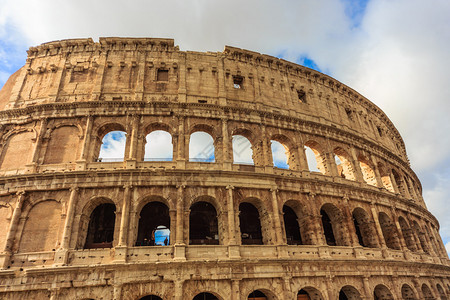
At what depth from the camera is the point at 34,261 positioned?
12.0 meters

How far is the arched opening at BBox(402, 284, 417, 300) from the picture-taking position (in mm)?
16830

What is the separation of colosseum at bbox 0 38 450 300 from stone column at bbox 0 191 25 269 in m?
0.08

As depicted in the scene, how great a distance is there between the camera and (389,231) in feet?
61.4

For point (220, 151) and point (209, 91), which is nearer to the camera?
point (220, 151)

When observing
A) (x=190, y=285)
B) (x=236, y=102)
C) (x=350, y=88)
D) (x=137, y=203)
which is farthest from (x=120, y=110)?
(x=350, y=88)

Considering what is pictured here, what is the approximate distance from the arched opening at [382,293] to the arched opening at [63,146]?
19.4 metres

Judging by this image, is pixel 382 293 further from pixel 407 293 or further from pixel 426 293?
pixel 426 293

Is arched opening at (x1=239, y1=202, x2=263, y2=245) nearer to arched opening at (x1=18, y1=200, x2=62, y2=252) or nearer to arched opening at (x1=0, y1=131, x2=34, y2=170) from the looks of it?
arched opening at (x1=18, y1=200, x2=62, y2=252)

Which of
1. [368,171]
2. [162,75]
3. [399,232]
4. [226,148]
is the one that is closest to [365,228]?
[399,232]

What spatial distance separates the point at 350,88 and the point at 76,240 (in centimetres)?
2366

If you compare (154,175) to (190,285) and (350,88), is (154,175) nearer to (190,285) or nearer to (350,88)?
(190,285)

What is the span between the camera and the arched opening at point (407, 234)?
64.0ft

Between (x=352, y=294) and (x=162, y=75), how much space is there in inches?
698

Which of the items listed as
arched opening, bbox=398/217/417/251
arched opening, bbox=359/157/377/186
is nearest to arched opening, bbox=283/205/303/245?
arched opening, bbox=359/157/377/186
